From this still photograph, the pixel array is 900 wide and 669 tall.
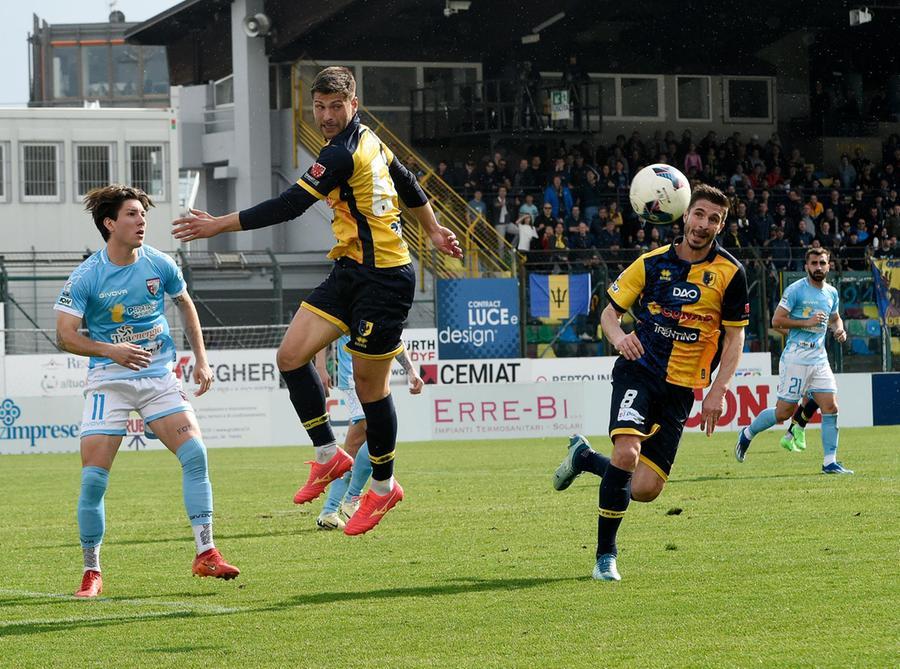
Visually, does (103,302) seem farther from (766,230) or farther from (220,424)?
(766,230)

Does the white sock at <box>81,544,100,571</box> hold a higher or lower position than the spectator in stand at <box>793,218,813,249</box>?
lower

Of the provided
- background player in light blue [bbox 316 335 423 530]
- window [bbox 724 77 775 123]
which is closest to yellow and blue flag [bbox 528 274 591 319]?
background player in light blue [bbox 316 335 423 530]

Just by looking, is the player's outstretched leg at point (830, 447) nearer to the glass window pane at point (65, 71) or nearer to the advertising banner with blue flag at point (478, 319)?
the advertising banner with blue flag at point (478, 319)

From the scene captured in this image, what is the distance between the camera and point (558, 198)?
32312mm

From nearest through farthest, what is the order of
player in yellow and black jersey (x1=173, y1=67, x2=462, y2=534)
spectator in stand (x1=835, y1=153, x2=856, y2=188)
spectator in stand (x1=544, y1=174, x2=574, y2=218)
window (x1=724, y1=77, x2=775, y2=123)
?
1. player in yellow and black jersey (x1=173, y1=67, x2=462, y2=534)
2. spectator in stand (x1=544, y1=174, x2=574, y2=218)
3. spectator in stand (x1=835, y1=153, x2=856, y2=188)
4. window (x1=724, y1=77, x2=775, y2=123)

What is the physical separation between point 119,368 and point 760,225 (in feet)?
87.0

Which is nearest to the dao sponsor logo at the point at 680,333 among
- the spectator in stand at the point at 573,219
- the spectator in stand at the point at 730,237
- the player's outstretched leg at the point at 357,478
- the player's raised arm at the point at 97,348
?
the player's raised arm at the point at 97,348

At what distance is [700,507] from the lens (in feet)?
39.8

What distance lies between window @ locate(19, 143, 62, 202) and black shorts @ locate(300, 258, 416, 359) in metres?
29.5

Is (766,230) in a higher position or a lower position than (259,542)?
higher

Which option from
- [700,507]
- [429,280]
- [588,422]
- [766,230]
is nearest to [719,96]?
[766,230]

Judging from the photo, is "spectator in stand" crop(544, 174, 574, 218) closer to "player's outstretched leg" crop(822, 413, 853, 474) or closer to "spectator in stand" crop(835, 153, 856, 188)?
"spectator in stand" crop(835, 153, 856, 188)

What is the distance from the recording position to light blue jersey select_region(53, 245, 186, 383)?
8.02m

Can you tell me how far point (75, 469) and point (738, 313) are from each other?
12851 mm
